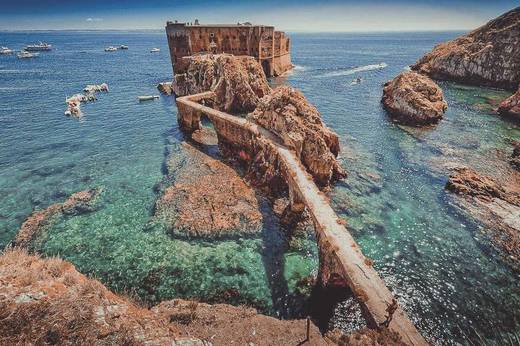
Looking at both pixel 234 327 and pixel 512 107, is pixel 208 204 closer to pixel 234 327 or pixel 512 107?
pixel 234 327

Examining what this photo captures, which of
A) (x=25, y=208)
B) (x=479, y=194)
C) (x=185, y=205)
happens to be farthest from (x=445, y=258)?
(x=25, y=208)

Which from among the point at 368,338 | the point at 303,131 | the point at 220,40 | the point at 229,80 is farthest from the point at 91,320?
the point at 220,40

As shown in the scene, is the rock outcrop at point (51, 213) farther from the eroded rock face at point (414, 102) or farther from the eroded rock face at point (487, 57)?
the eroded rock face at point (487, 57)

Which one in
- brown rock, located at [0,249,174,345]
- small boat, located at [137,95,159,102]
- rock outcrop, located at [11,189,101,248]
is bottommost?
rock outcrop, located at [11,189,101,248]

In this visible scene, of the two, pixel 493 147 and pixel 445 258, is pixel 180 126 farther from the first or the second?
pixel 493 147

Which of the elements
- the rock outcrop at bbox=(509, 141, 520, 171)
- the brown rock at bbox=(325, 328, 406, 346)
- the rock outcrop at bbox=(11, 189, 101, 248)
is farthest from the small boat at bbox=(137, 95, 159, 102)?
the rock outcrop at bbox=(509, 141, 520, 171)

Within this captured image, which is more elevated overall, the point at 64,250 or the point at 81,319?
the point at 81,319

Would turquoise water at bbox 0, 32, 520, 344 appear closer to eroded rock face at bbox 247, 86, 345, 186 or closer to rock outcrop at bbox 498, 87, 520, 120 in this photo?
rock outcrop at bbox 498, 87, 520, 120
